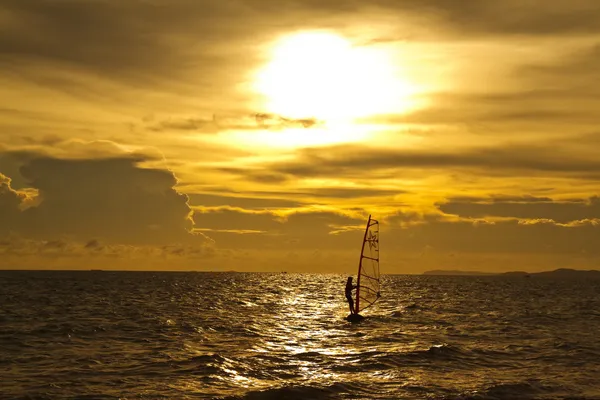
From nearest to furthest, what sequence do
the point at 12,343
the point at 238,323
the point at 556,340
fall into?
the point at 12,343 < the point at 556,340 < the point at 238,323

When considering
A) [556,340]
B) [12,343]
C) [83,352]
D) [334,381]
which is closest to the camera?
[334,381]

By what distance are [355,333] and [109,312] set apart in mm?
30021

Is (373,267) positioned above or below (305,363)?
above

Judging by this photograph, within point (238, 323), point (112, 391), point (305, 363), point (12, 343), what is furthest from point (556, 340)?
point (12, 343)

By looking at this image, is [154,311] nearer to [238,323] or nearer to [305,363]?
[238,323]

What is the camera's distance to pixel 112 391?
26.1 metres

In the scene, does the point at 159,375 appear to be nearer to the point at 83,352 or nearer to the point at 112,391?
the point at 112,391

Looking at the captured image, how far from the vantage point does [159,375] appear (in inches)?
1164

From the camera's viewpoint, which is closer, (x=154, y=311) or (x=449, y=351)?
(x=449, y=351)

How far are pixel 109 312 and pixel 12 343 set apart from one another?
82.1 feet

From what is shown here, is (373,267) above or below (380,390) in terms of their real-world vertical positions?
above

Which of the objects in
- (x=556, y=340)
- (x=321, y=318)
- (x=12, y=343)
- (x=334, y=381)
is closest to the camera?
(x=334, y=381)

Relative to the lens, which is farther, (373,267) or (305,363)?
(373,267)

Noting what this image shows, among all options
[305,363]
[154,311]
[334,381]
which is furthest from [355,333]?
[154,311]
